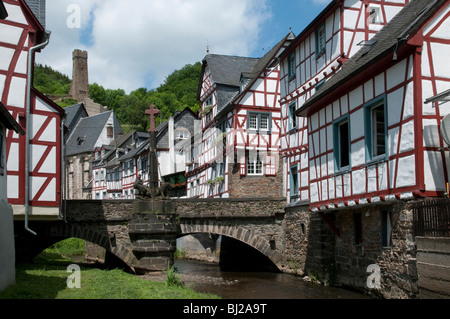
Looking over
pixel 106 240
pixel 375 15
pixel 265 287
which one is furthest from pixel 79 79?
pixel 265 287

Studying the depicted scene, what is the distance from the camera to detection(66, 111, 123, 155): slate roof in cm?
6138

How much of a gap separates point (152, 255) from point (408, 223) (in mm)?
10916

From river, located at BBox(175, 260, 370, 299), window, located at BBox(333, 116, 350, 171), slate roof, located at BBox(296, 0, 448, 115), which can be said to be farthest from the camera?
river, located at BBox(175, 260, 370, 299)

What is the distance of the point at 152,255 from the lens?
20.8 meters

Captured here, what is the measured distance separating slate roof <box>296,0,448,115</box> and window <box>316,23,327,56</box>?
2307mm

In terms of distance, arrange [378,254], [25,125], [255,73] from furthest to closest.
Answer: [255,73], [25,125], [378,254]

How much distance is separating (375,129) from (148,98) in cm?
6890

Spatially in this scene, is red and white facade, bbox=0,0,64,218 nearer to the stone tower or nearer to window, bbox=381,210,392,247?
window, bbox=381,210,392,247

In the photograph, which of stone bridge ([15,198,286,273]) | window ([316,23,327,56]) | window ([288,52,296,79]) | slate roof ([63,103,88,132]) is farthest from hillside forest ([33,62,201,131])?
window ([316,23,327,56])

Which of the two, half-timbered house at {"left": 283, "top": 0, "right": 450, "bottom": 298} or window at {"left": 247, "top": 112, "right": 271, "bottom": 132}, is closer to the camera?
half-timbered house at {"left": 283, "top": 0, "right": 450, "bottom": 298}

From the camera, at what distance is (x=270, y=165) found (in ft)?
97.1

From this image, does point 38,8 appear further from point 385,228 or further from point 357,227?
point 385,228

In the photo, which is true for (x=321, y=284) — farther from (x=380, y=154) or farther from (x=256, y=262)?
(x=256, y=262)

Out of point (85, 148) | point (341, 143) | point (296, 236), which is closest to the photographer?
point (341, 143)
